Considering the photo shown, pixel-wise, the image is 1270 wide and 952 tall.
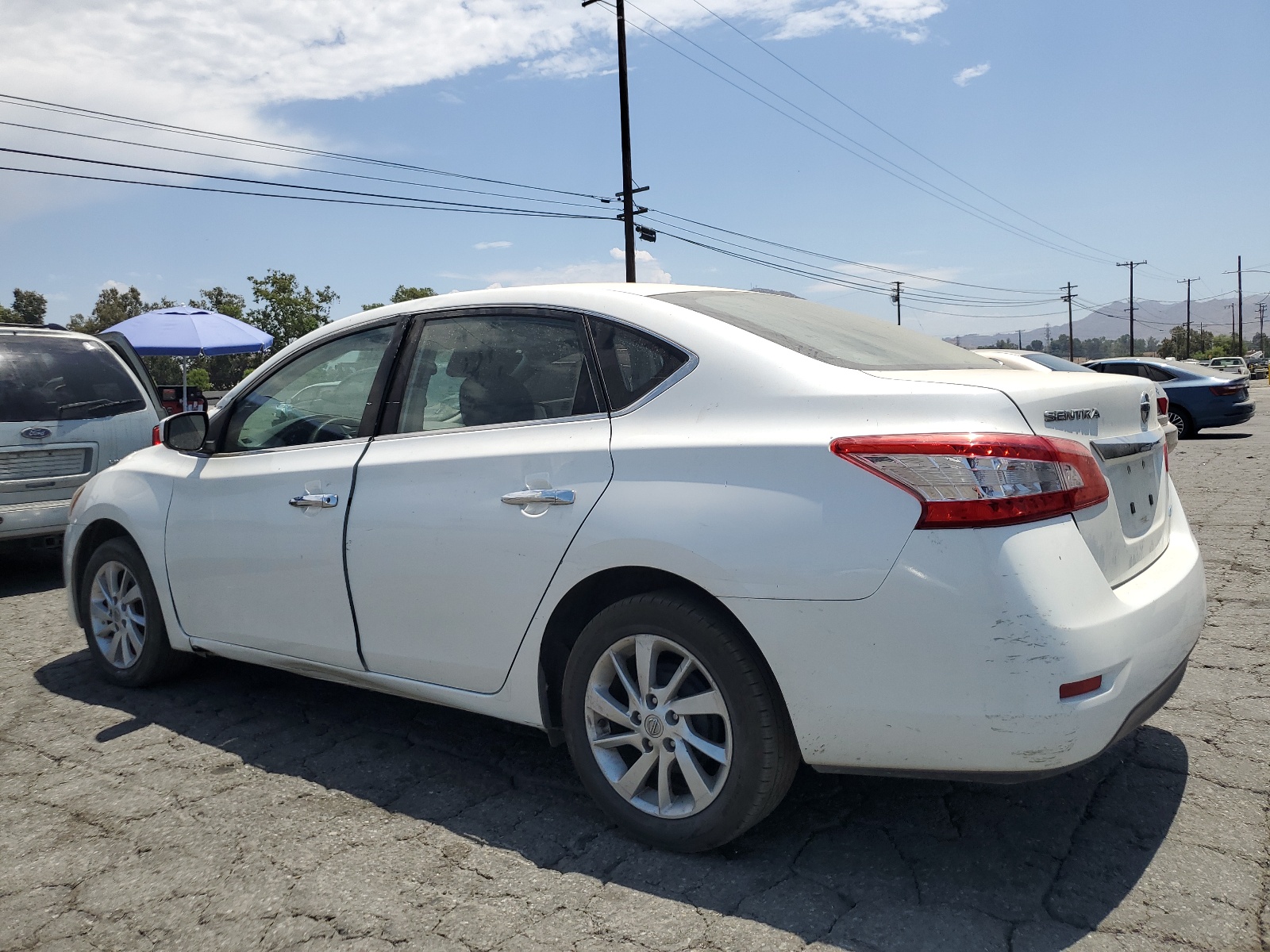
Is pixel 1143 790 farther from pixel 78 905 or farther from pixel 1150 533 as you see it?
pixel 78 905

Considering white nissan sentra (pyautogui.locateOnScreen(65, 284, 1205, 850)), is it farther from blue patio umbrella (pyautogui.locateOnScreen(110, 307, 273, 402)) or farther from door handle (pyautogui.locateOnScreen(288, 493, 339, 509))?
blue patio umbrella (pyautogui.locateOnScreen(110, 307, 273, 402))

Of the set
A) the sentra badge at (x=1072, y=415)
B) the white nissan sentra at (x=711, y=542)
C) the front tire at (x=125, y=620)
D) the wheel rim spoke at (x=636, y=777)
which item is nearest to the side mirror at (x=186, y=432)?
the white nissan sentra at (x=711, y=542)

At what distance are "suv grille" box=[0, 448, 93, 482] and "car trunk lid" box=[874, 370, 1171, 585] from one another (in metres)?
6.35

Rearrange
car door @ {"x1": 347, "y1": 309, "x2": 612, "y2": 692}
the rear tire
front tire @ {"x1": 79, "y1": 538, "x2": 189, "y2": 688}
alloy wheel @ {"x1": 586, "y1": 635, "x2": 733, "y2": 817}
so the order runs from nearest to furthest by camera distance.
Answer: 1. alloy wheel @ {"x1": 586, "y1": 635, "x2": 733, "y2": 817}
2. car door @ {"x1": 347, "y1": 309, "x2": 612, "y2": 692}
3. front tire @ {"x1": 79, "y1": 538, "x2": 189, "y2": 688}
4. the rear tire

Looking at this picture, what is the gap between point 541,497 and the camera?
2898 millimetres

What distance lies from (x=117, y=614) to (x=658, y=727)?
2.97m

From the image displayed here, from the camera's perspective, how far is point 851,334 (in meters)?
3.21

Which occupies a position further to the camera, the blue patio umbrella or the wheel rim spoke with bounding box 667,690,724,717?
the blue patio umbrella

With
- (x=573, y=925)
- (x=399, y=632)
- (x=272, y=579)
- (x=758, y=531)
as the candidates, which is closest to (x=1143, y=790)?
(x=758, y=531)

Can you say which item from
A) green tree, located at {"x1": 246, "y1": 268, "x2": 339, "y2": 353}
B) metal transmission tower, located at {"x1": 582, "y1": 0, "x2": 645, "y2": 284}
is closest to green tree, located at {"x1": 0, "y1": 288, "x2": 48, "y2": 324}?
green tree, located at {"x1": 246, "y1": 268, "x2": 339, "y2": 353}

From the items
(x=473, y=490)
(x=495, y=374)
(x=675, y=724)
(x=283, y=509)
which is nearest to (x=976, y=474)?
(x=675, y=724)

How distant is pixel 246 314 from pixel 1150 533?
68.0 metres

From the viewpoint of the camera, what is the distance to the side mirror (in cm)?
412

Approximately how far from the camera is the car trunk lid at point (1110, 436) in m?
2.48
